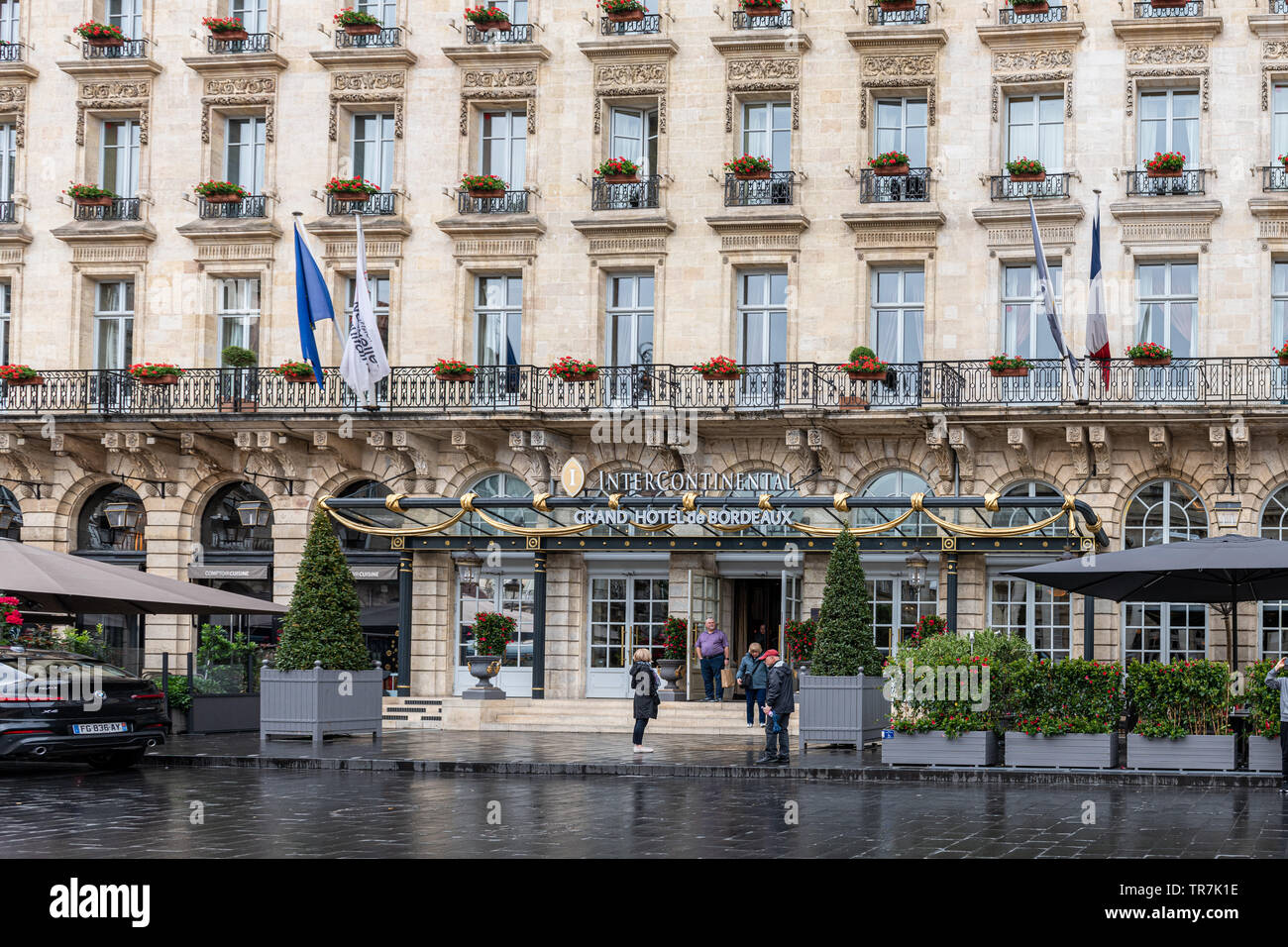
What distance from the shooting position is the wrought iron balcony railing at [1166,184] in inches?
1123

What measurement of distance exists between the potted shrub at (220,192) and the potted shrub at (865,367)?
40.6ft

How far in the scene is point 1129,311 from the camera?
2872 cm

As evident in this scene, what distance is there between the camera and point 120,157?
33.6m

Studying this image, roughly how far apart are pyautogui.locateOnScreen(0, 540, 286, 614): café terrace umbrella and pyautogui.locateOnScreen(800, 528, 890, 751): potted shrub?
835cm

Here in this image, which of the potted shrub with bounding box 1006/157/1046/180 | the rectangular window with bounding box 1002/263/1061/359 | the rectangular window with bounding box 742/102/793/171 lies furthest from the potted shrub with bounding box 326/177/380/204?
the rectangular window with bounding box 1002/263/1061/359

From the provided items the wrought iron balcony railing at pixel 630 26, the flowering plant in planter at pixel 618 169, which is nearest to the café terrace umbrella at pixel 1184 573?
the flowering plant in planter at pixel 618 169

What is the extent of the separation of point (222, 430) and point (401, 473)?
3.47 meters

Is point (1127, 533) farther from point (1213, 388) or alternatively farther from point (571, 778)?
point (571, 778)

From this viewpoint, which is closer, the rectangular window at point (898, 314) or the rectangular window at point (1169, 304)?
the rectangular window at point (1169, 304)

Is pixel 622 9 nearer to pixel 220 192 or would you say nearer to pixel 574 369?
pixel 574 369

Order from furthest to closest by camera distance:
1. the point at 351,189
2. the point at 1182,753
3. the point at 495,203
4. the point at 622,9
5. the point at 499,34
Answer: the point at 499,34 → the point at 351,189 → the point at 495,203 → the point at 622,9 → the point at 1182,753

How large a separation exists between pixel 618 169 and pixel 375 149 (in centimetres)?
515

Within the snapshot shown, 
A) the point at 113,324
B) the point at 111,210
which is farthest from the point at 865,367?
the point at 111,210

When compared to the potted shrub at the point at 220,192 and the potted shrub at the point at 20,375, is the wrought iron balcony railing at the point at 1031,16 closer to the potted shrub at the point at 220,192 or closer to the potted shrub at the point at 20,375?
the potted shrub at the point at 220,192
